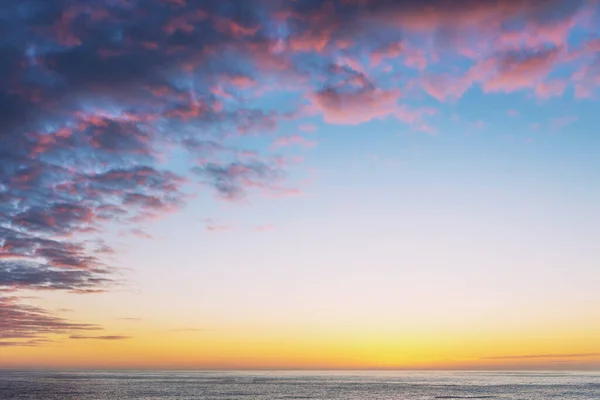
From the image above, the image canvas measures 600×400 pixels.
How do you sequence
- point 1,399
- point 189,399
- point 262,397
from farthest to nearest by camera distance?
point 262,397 → point 189,399 → point 1,399

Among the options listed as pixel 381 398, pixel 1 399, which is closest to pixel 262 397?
pixel 381 398

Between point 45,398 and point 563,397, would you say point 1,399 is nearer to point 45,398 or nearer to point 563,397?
point 45,398

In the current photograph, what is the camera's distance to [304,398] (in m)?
97.6

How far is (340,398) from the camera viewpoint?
324 feet

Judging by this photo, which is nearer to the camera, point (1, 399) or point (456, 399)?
point (1, 399)

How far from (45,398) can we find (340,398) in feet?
170

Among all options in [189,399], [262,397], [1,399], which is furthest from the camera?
[262,397]

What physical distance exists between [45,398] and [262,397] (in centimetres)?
3762

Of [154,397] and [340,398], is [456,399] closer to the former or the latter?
[340,398]

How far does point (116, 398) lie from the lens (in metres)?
93.9

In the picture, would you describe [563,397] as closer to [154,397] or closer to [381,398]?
[381,398]

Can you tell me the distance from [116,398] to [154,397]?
7118 mm

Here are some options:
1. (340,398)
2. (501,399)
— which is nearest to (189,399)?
(340,398)

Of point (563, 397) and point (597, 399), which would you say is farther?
point (563, 397)
